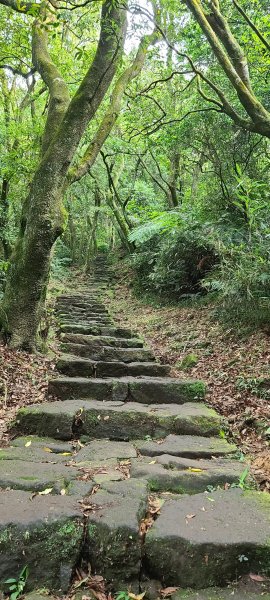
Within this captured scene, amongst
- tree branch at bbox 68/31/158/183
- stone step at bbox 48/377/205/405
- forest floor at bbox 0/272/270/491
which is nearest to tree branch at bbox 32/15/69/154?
Result: tree branch at bbox 68/31/158/183

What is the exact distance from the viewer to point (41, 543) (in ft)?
7.77

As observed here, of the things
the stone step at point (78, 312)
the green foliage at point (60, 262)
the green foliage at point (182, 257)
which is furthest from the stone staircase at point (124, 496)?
the green foliage at point (60, 262)

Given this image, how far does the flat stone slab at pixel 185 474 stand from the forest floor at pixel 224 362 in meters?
0.29

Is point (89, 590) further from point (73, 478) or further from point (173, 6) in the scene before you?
point (173, 6)

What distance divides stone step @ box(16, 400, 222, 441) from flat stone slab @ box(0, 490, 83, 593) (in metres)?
1.49

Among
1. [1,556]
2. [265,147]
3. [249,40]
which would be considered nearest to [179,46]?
[249,40]

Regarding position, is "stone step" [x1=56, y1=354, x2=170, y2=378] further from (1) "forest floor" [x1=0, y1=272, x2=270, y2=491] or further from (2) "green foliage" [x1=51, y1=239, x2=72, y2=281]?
(2) "green foliage" [x1=51, y1=239, x2=72, y2=281]

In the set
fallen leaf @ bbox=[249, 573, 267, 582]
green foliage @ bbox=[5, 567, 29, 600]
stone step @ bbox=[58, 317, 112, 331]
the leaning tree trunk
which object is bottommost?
fallen leaf @ bbox=[249, 573, 267, 582]

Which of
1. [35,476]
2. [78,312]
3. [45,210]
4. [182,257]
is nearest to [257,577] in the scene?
[35,476]

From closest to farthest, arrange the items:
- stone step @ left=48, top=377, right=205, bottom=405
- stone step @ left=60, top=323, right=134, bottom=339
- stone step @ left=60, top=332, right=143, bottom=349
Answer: stone step @ left=48, top=377, right=205, bottom=405 < stone step @ left=60, top=332, right=143, bottom=349 < stone step @ left=60, top=323, right=134, bottom=339

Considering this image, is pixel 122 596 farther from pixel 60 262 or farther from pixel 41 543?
pixel 60 262

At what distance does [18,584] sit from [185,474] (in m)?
1.40

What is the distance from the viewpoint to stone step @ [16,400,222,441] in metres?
4.05

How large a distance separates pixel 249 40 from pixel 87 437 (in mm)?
8413
